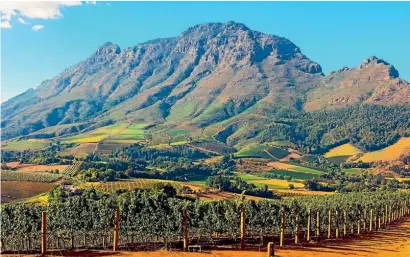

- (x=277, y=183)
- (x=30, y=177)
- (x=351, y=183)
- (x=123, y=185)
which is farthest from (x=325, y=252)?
(x=351, y=183)

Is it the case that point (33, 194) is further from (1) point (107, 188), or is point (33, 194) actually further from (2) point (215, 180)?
(2) point (215, 180)

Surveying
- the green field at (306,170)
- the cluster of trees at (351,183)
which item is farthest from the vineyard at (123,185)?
the green field at (306,170)

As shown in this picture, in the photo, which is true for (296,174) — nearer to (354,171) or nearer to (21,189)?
(354,171)

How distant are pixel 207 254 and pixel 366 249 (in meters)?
15.2

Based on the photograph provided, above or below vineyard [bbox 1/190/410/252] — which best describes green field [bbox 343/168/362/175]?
above

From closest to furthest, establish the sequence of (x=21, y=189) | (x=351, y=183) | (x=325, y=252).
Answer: (x=325, y=252) → (x=21, y=189) → (x=351, y=183)

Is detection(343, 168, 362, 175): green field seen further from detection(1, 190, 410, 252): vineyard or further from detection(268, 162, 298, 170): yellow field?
detection(1, 190, 410, 252): vineyard

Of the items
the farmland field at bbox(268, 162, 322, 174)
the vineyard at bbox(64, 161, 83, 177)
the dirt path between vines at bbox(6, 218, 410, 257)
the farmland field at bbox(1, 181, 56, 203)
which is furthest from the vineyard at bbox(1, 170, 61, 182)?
the farmland field at bbox(268, 162, 322, 174)

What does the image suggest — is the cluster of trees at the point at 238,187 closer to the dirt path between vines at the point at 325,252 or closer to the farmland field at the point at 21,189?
the farmland field at the point at 21,189

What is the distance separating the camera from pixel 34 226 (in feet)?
125

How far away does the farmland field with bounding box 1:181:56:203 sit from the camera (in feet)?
291

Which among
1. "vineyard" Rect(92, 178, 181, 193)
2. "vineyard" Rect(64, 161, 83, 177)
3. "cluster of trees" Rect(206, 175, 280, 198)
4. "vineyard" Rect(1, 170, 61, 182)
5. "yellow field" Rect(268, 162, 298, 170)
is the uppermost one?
"yellow field" Rect(268, 162, 298, 170)

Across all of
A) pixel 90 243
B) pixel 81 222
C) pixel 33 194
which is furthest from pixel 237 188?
pixel 81 222

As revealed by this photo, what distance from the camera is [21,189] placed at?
9444cm
